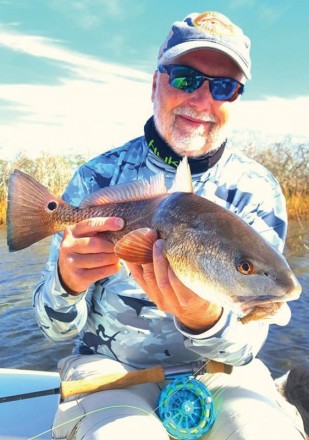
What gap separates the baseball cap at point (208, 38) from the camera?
312cm

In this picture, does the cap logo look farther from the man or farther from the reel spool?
the reel spool

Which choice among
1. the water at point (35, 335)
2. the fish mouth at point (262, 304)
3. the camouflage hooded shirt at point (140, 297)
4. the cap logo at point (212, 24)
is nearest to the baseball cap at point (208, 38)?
the cap logo at point (212, 24)

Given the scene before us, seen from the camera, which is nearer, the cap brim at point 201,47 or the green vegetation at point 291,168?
the cap brim at point 201,47

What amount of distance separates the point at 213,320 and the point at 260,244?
694 mm

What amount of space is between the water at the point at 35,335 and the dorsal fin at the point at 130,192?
4890 mm

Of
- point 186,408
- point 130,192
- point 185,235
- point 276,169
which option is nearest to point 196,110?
point 130,192

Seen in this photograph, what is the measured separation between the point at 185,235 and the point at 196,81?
1.42 m

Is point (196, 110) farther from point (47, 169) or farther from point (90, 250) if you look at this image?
point (47, 169)

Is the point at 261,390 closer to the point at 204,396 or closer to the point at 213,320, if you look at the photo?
the point at 204,396

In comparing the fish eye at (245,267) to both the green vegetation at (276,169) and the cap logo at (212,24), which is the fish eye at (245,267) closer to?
the cap logo at (212,24)

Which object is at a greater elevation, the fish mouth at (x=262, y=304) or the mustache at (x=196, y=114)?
the mustache at (x=196, y=114)

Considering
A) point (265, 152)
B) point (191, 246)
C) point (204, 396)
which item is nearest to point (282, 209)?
point (204, 396)

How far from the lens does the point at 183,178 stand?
235cm

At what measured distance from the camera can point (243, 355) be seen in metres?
2.86
